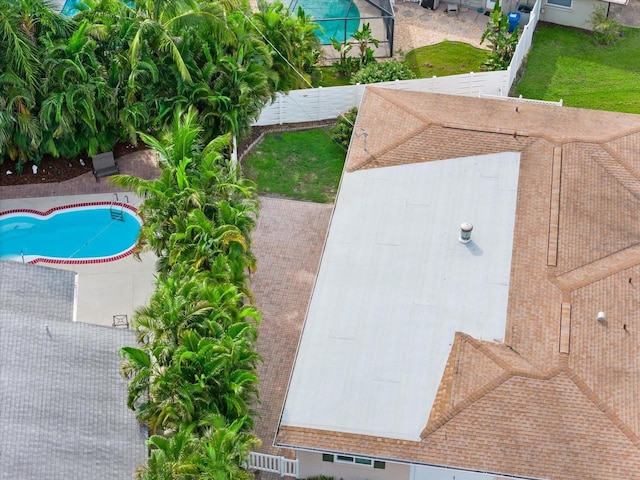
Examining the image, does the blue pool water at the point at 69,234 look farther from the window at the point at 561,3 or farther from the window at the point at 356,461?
the window at the point at 561,3

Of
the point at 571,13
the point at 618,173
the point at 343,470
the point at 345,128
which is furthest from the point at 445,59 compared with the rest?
the point at 343,470

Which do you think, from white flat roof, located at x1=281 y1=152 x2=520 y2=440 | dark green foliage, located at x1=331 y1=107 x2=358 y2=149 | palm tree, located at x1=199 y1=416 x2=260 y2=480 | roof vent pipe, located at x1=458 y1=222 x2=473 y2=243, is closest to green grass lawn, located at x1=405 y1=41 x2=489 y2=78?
dark green foliage, located at x1=331 y1=107 x2=358 y2=149

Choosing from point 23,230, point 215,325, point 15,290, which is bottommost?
point 23,230

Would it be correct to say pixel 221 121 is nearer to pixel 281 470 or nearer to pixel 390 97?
pixel 390 97

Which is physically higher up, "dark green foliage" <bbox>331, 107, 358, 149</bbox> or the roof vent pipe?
the roof vent pipe

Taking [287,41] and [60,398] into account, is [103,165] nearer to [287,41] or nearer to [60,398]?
[287,41]

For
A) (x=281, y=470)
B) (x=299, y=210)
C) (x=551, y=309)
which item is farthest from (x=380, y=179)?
(x=281, y=470)

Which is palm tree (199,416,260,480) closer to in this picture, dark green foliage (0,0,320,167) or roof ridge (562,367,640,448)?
roof ridge (562,367,640,448)
